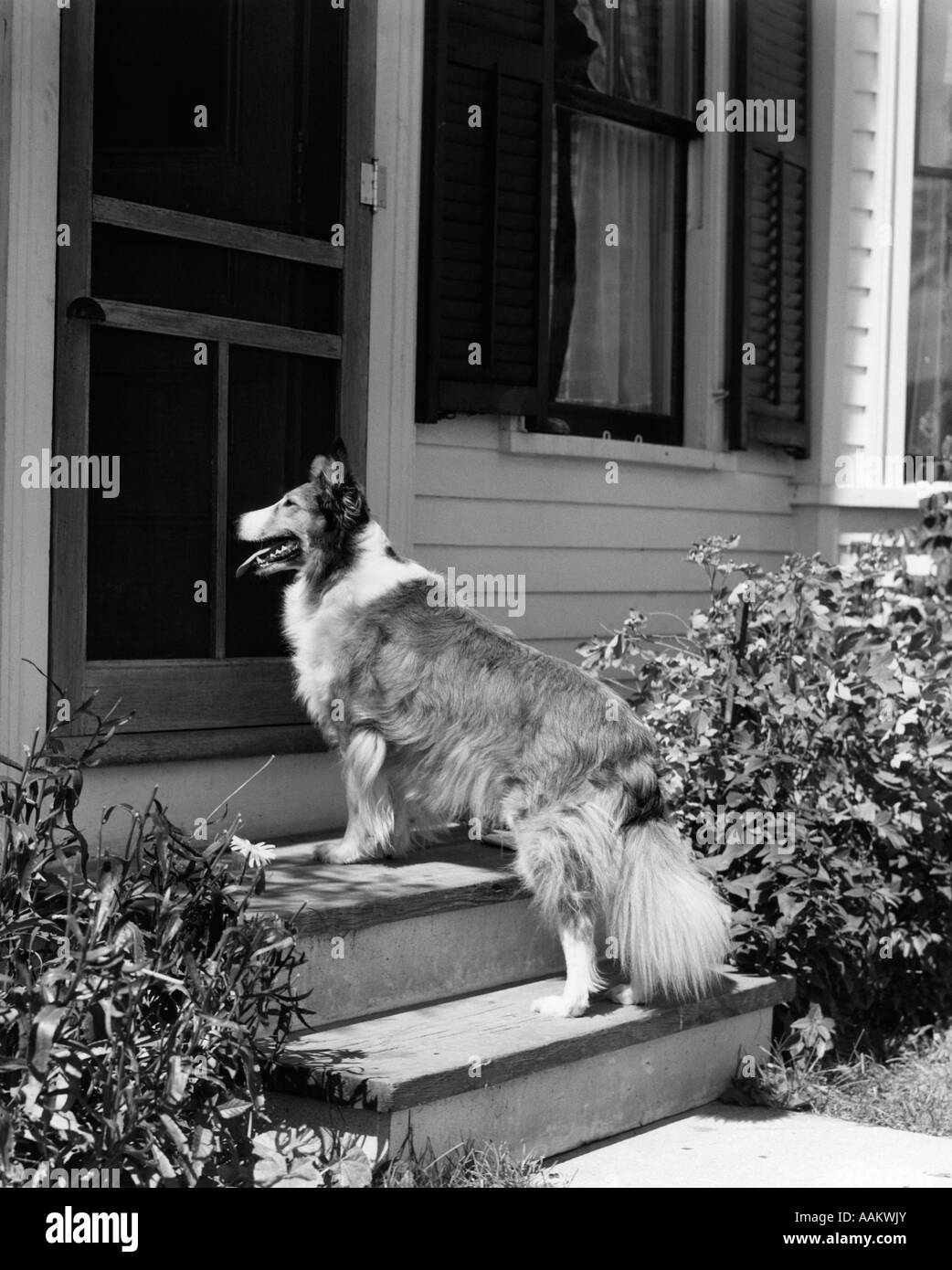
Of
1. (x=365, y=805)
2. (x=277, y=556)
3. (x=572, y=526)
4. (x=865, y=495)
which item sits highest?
(x=865, y=495)

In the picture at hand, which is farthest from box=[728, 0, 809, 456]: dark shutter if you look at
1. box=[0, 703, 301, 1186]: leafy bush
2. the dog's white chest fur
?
box=[0, 703, 301, 1186]: leafy bush

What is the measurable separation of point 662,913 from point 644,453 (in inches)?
116

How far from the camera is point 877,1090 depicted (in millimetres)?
4828

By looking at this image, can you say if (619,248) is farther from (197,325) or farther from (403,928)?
(403,928)

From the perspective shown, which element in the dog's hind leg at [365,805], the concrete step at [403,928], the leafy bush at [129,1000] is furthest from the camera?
the dog's hind leg at [365,805]

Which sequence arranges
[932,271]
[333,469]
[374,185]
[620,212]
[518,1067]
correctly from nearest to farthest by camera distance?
1. [518,1067]
2. [333,469]
3. [374,185]
4. [620,212]
5. [932,271]

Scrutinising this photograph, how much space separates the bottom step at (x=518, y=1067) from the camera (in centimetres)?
366

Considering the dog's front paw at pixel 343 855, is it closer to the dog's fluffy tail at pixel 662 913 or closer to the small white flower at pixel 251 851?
the dog's fluffy tail at pixel 662 913

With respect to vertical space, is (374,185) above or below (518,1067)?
above

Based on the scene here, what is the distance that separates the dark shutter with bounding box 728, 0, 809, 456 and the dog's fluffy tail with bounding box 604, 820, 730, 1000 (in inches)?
130

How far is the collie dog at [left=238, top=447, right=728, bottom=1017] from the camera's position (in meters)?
4.31

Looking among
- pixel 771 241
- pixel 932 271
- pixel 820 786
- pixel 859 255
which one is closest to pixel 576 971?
pixel 820 786

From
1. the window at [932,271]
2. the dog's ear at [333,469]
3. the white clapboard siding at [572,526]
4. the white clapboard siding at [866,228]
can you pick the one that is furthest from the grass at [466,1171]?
the window at [932,271]

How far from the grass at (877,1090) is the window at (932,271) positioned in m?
3.72
